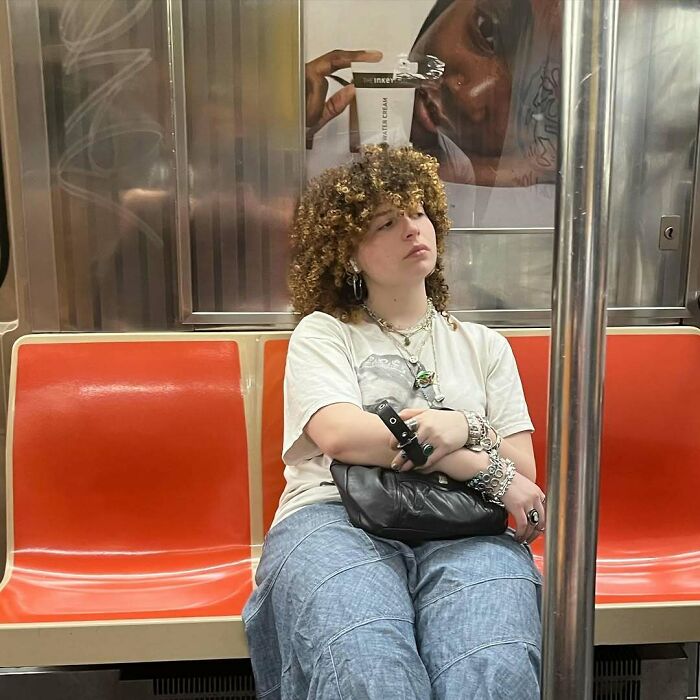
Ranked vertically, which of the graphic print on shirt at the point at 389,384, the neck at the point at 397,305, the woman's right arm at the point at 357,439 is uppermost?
the neck at the point at 397,305

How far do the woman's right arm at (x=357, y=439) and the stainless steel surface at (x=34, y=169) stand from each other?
110 cm

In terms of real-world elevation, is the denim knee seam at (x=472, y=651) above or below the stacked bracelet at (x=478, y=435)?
below

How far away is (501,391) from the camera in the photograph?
1984 millimetres

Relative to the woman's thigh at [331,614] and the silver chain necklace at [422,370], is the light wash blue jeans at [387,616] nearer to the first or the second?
the woman's thigh at [331,614]

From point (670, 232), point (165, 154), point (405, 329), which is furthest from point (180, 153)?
point (670, 232)

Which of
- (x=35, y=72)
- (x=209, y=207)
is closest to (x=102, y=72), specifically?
(x=35, y=72)

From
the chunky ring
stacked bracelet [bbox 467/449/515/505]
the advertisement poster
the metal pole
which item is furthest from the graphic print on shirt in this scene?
the metal pole

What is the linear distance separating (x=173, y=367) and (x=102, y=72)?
→ 2.94ft

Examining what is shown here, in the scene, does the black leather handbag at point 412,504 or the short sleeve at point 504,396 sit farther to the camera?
the short sleeve at point 504,396

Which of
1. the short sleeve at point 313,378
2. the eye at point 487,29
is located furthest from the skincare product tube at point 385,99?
the short sleeve at point 313,378

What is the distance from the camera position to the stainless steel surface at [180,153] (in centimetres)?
230

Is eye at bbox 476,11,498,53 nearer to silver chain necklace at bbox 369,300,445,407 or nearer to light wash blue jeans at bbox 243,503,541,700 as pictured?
silver chain necklace at bbox 369,300,445,407

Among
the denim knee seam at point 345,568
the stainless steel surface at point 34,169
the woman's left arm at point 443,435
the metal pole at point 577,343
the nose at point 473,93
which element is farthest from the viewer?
the nose at point 473,93

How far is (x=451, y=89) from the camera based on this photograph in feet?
7.82
